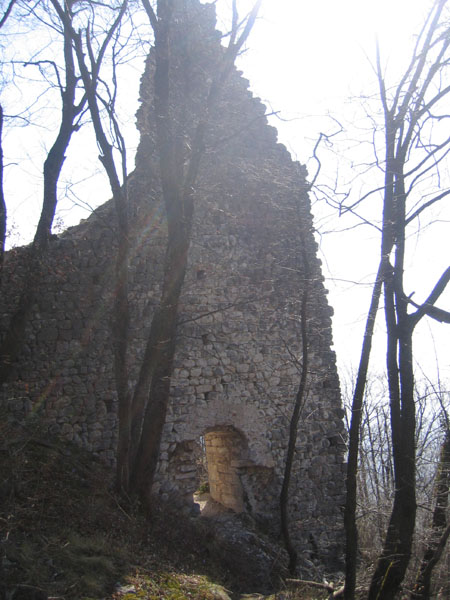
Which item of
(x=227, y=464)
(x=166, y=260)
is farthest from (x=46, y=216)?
(x=227, y=464)

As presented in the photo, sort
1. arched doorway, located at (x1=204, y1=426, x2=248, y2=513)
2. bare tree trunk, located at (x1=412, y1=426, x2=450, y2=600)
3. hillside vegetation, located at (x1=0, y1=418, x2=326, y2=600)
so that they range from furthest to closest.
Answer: arched doorway, located at (x1=204, y1=426, x2=248, y2=513) → bare tree trunk, located at (x1=412, y1=426, x2=450, y2=600) → hillside vegetation, located at (x1=0, y1=418, x2=326, y2=600)

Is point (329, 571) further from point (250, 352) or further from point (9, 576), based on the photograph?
point (9, 576)

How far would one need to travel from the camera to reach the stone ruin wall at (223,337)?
7.88m

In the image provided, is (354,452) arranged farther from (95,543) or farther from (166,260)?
(166,260)

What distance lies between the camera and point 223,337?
880cm

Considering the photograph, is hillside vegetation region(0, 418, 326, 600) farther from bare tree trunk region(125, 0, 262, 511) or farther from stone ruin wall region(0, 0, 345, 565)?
stone ruin wall region(0, 0, 345, 565)

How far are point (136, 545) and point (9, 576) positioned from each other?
6.12ft

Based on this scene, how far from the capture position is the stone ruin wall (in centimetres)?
788

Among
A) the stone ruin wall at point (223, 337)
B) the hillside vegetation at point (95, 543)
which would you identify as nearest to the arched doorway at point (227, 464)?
the stone ruin wall at point (223, 337)

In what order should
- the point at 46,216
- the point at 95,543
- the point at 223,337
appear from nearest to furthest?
1. the point at 95,543
2. the point at 46,216
3. the point at 223,337

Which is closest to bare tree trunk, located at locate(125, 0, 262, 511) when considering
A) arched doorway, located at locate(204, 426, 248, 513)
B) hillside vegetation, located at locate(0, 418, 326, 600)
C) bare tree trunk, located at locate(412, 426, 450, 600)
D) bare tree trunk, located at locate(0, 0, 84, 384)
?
hillside vegetation, located at locate(0, 418, 326, 600)

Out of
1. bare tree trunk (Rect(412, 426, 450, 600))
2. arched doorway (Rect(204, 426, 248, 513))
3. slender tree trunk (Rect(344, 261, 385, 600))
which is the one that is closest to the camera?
slender tree trunk (Rect(344, 261, 385, 600))

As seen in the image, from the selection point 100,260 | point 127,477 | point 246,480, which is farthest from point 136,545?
point 100,260

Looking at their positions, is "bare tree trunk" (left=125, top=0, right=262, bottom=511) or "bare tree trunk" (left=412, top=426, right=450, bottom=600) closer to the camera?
"bare tree trunk" (left=412, top=426, right=450, bottom=600)
